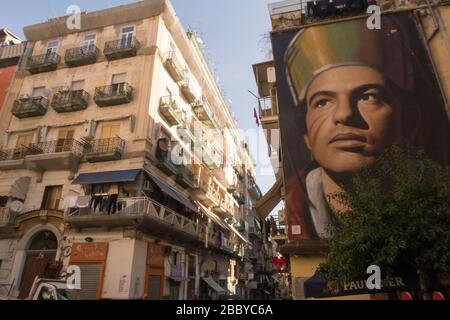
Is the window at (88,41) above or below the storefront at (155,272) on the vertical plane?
above

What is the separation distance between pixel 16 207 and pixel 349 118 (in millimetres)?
20709

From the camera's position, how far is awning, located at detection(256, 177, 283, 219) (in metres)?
16.6

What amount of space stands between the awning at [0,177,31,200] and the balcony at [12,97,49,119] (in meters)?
4.89

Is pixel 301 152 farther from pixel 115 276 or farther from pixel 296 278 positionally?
pixel 115 276

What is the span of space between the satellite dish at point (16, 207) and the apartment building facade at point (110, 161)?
2.8 inches

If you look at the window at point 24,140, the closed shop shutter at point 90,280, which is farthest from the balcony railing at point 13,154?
the closed shop shutter at point 90,280

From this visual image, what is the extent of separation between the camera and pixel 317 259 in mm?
13312

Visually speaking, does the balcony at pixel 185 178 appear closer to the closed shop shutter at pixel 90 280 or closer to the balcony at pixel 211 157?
the balcony at pixel 211 157

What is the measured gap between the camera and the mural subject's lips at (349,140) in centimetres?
1451

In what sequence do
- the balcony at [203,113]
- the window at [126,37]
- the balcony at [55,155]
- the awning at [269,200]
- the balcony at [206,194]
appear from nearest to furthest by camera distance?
the awning at [269,200], the balcony at [55,155], the window at [126,37], the balcony at [206,194], the balcony at [203,113]

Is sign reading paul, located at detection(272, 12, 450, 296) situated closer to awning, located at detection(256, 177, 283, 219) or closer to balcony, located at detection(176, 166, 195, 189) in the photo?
awning, located at detection(256, 177, 283, 219)

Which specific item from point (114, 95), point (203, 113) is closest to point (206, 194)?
point (203, 113)

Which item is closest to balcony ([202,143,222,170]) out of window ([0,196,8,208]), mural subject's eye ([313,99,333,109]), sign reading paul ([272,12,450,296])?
sign reading paul ([272,12,450,296])
